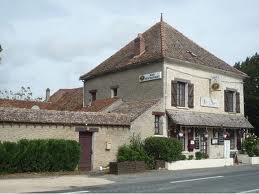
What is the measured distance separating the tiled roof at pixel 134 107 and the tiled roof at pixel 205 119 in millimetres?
1516

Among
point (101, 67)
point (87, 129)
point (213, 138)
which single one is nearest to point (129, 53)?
point (101, 67)

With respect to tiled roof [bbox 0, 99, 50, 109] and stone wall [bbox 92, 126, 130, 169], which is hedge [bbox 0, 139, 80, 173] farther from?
tiled roof [bbox 0, 99, 50, 109]

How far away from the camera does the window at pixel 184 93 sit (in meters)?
29.7

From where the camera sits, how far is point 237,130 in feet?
112

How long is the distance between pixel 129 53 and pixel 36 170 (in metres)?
14.3

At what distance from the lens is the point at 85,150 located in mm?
24250

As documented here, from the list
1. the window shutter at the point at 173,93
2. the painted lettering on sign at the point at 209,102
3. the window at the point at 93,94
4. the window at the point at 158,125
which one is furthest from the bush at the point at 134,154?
the window at the point at 93,94

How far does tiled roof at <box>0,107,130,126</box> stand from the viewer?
21.5 metres

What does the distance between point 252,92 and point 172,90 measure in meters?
20.8

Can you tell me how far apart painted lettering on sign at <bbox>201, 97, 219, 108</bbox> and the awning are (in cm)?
67

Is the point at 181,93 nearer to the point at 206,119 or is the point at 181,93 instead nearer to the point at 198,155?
the point at 206,119

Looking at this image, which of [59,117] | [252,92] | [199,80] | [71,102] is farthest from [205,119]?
[252,92]

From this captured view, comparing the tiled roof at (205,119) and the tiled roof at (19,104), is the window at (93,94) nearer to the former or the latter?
the tiled roof at (19,104)

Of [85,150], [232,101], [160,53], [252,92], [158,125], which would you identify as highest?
[160,53]
